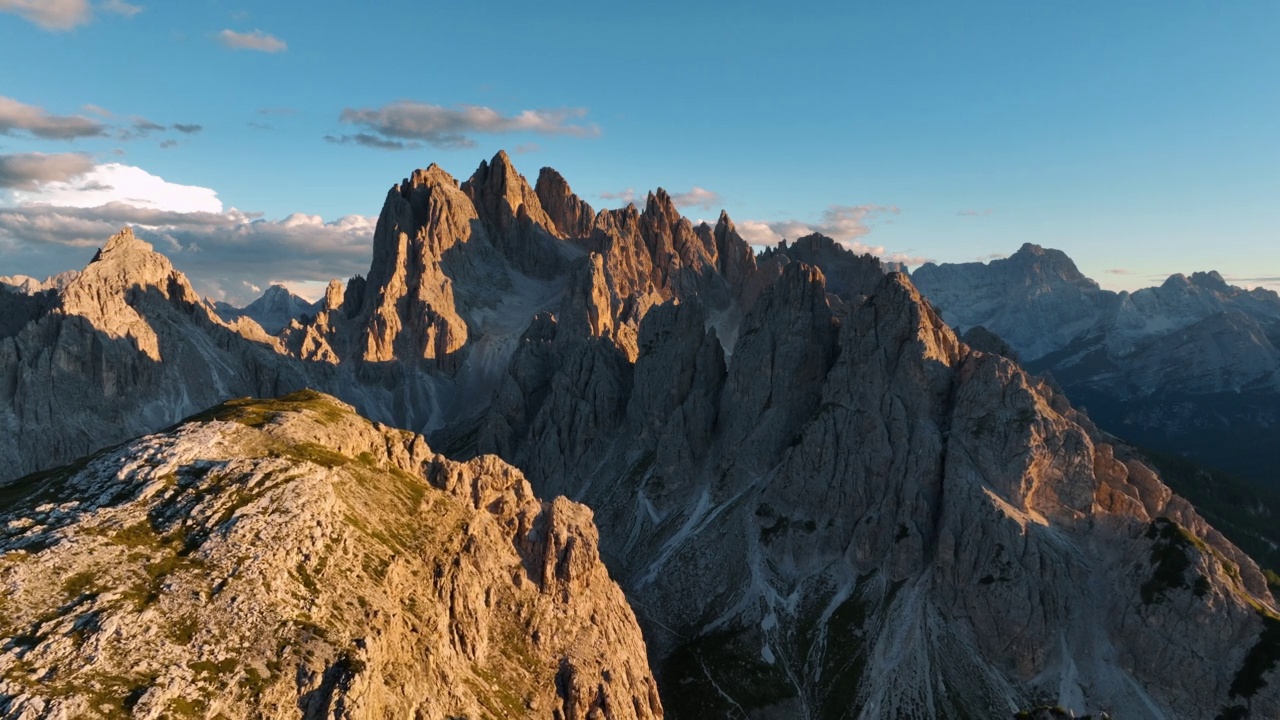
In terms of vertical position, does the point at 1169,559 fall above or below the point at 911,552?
above

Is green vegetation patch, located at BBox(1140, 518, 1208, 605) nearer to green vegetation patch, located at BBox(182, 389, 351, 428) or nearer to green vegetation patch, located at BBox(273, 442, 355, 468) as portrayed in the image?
green vegetation patch, located at BBox(273, 442, 355, 468)

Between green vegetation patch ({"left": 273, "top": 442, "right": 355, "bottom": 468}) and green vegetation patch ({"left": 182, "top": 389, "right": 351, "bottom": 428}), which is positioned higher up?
green vegetation patch ({"left": 182, "top": 389, "right": 351, "bottom": 428})

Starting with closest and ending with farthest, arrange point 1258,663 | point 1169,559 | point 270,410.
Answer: point 270,410 → point 1258,663 → point 1169,559

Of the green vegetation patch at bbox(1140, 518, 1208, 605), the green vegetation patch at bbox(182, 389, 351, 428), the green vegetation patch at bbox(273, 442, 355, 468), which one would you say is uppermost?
the green vegetation patch at bbox(182, 389, 351, 428)

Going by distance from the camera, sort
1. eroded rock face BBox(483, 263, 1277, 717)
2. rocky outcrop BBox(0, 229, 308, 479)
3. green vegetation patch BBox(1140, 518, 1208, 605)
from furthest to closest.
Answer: rocky outcrop BBox(0, 229, 308, 479)
green vegetation patch BBox(1140, 518, 1208, 605)
eroded rock face BBox(483, 263, 1277, 717)

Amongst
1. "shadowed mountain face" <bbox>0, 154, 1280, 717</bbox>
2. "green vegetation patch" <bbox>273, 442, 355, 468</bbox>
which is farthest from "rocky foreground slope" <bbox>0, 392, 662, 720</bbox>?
"shadowed mountain face" <bbox>0, 154, 1280, 717</bbox>

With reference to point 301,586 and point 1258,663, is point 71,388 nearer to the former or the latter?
point 301,586

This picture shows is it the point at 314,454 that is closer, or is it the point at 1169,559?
the point at 314,454

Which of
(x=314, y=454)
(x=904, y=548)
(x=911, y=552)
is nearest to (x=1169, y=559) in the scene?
(x=911, y=552)

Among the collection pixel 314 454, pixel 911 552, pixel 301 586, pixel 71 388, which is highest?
pixel 314 454
